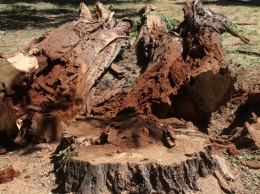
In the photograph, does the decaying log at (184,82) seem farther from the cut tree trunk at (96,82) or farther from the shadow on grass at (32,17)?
the shadow on grass at (32,17)

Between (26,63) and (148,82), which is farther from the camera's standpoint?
(148,82)

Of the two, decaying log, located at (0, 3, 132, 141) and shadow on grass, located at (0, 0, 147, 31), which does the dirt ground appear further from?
decaying log, located at (0, 3, 132, 141)

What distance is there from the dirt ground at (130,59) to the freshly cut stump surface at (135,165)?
0.22 metres

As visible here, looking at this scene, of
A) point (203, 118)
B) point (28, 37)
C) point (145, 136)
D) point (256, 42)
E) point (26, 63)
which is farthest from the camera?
point (28, 37)

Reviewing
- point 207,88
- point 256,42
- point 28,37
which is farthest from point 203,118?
point 28,37

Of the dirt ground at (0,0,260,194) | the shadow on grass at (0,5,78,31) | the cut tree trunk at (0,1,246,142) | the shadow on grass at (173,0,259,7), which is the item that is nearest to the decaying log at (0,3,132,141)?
the cut tree trunk at (0,1,246,142)

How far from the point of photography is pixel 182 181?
3.89 metres

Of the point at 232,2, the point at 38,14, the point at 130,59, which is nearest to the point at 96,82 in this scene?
the point at 130,59

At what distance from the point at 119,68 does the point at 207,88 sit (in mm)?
2569

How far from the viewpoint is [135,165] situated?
3797mm

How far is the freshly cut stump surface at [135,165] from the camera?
12.5ft

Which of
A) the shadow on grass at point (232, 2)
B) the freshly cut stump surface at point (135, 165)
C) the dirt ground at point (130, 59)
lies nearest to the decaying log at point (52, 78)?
the dirt ground at point (130, 59)

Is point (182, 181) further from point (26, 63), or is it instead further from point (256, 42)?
point (256, 42)

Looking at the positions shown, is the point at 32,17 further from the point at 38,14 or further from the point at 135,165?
the point at 135,165
